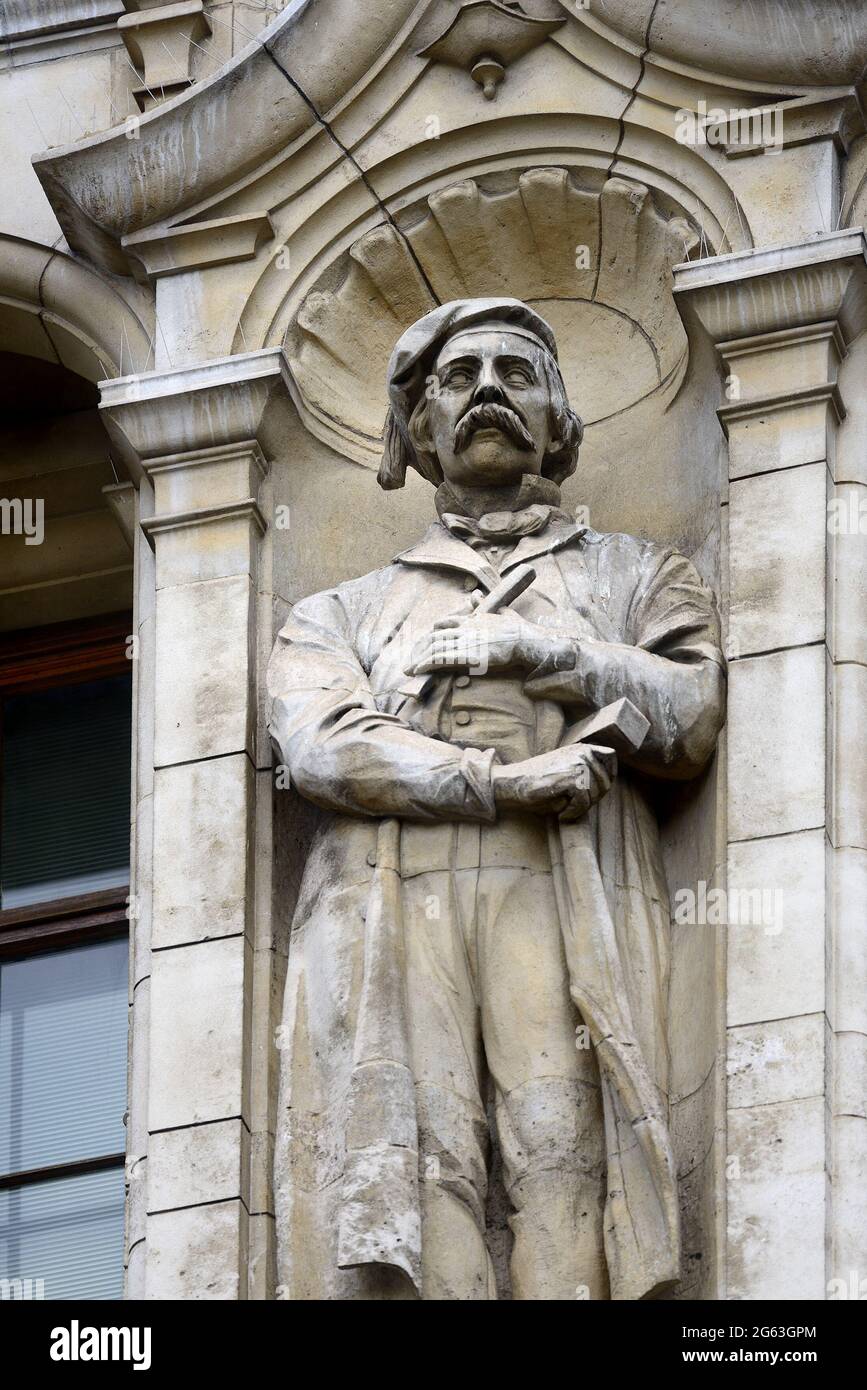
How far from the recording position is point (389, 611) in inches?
475

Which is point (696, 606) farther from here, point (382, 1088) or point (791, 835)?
point (382, 1088)

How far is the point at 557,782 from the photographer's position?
1133 cm

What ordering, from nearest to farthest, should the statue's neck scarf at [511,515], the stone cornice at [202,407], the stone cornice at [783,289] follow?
the stone cornice at [783,289] < the statue's neck scarf at [511,515] < the stone cornice at [202,407]

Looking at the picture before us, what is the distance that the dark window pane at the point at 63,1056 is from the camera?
43.9 feet

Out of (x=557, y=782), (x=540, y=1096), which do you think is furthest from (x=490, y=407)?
(x=540, y=1096)

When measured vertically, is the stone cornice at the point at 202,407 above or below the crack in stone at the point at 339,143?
below

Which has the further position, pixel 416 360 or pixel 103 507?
pixel 103 507

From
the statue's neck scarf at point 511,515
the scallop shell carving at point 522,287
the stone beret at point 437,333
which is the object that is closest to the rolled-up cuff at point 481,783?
the statue's neck scarf at point 511,515

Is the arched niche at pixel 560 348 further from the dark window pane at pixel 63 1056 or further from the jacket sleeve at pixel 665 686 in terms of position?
the dark window pane at pixel 63 1056

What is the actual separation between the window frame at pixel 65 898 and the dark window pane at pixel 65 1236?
46 millimetres

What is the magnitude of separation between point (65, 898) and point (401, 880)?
2.68 metres
